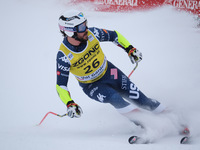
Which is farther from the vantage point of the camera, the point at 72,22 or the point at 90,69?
the point at 90,69

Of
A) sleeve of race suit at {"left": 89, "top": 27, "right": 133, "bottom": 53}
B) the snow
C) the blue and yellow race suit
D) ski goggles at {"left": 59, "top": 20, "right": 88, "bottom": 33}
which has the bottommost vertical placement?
the snow

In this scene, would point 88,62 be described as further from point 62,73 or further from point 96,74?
point 62,73

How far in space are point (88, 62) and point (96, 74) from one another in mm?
246

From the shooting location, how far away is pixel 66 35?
3.76 meters

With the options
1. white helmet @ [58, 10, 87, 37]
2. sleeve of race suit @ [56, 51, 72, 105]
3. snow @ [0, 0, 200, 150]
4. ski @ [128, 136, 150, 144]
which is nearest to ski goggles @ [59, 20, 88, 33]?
white helmet @ [58, 10, 87, 37]

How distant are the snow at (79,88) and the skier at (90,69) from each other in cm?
35

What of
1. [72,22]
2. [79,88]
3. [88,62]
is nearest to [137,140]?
[88,62]

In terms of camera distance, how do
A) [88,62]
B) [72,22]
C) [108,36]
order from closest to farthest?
[72,22], [88,62], [108,36]

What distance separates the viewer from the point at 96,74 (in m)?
3.92

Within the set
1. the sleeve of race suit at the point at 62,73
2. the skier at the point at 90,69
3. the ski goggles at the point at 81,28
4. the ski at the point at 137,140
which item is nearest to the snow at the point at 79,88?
the ski at the point at 137,140

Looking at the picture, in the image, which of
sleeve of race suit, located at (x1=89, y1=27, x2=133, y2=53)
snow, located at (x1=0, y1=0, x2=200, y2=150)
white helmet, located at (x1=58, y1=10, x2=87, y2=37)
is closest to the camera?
white helmet, located at (x1=58, y1=10, x2=87, y2=37)

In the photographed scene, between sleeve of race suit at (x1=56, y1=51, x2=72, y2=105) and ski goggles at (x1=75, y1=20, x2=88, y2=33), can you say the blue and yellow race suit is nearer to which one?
sleeve of race suit at (x1=56, y1=51, x2=72, y2=105)

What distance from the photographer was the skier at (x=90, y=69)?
11.7 feet

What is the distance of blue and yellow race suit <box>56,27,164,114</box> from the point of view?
3.65m
